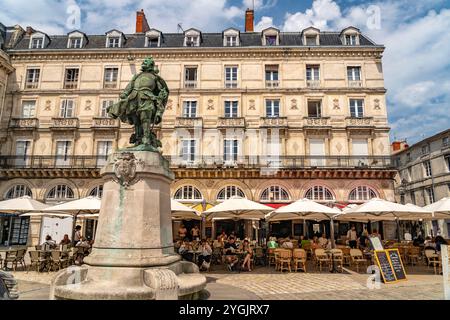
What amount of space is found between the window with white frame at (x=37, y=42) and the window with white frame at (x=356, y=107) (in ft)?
81.3

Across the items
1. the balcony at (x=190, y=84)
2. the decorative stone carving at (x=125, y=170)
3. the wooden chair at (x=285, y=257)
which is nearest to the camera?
the decorative stone carving at (x=125, y=170)

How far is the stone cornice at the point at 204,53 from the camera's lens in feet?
77.0

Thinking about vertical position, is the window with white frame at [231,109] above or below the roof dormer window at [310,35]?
below

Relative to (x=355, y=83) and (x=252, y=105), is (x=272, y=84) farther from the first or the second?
(x=355, y=83)

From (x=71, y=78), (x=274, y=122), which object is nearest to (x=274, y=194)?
(x=274, y=122)

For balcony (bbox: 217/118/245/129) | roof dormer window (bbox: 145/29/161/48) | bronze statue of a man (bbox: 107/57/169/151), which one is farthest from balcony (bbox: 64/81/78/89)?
bronze statue of a man (bbox: 107/57/169/151)

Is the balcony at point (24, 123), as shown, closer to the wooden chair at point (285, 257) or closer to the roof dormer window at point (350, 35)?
the wooden chair at point (285, 257)

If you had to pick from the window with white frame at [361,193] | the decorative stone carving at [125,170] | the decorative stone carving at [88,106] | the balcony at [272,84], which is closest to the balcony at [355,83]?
the balcony at [272,84]

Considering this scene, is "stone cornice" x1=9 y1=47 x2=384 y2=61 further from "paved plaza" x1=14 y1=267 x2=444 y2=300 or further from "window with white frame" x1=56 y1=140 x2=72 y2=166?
"paved plaza" x1=14 y1=267 x2=444 y2=300

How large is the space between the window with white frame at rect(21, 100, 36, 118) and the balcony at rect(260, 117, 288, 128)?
17.4m

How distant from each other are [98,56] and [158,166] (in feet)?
70.4

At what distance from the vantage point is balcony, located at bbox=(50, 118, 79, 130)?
23125 millimetres
